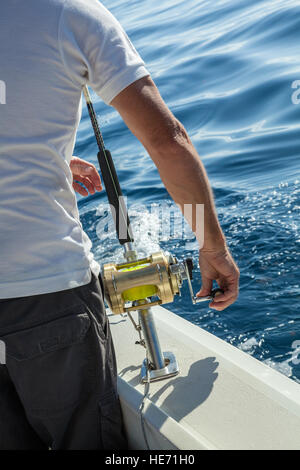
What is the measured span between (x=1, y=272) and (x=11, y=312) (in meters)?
0.09

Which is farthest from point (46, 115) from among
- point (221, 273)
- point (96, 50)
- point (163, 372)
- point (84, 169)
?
point (163, 372)

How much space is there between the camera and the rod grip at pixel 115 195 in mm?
1440

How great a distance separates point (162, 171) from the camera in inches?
44.9

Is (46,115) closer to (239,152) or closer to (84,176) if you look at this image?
(84,176)

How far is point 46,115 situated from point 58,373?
22.4 inches

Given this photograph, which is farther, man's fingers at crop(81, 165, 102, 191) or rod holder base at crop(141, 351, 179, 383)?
man's fingers at crop(81, 165, 102, 191)

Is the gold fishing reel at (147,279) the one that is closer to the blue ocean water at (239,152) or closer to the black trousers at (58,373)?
the black trousers at (58,373)

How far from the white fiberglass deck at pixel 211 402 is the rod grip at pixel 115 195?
415 millimetres

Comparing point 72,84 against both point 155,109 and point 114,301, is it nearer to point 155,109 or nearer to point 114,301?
point 155,109

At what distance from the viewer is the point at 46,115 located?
1.04 meters

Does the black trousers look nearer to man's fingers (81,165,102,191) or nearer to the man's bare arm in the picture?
the man's bare arm

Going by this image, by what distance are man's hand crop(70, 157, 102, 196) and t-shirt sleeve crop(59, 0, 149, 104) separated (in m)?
0.64

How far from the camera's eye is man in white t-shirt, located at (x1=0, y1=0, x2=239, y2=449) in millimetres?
1004

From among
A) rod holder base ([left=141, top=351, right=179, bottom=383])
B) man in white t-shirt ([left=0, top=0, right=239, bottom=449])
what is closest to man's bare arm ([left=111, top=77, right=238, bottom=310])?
man in white t-shirt ([left=0, top=0, right=239, bottom=449])
